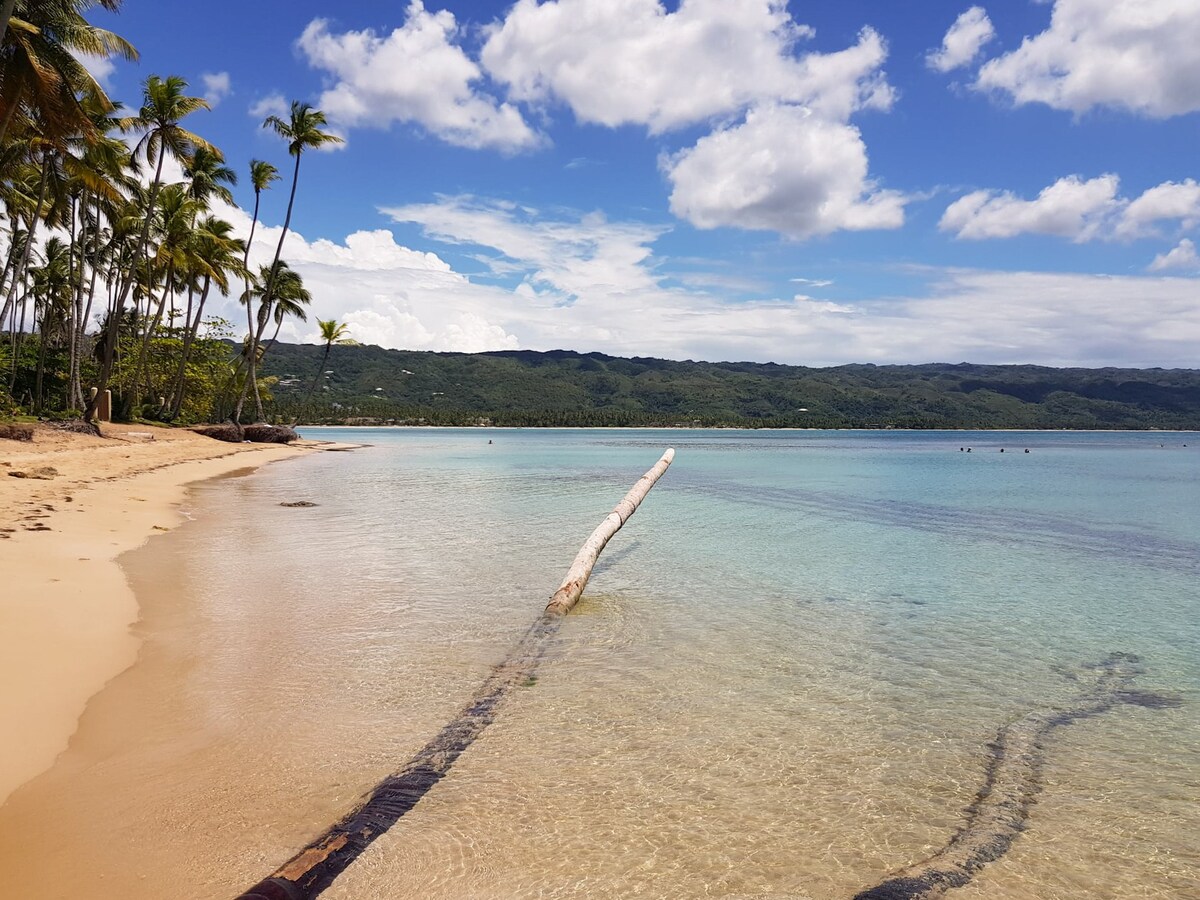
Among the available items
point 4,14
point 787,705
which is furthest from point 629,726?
point 4,14

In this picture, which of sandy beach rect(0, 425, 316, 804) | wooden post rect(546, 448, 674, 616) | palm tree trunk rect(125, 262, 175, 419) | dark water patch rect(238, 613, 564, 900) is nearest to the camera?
dark water patch rect(238, 613, 564, 900)

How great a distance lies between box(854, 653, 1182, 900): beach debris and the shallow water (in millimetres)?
79

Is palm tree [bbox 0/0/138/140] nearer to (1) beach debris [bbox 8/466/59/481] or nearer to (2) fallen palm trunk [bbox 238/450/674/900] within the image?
(1) beach debris [bbox 8/466/59/481]

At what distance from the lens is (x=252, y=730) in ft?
17.1

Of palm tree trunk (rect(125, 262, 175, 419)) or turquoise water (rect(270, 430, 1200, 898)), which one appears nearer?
turquoise water (rect(270, 430, 1200, 898))

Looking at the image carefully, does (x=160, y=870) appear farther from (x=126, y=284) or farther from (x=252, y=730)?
(x=126, y=284)

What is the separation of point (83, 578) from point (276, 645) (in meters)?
3.50

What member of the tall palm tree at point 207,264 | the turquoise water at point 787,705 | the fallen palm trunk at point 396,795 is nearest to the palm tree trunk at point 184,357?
the tall palm tree at point 207,264

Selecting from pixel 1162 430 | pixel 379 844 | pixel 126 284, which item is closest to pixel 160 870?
pixel 379 844

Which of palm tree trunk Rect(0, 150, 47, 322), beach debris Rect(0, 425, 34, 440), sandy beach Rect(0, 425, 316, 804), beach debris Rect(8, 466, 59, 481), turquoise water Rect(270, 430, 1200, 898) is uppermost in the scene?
palm tree trunk Rect(0, 150, 47, 322)

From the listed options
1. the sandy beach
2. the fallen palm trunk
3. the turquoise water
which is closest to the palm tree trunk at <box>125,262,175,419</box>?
the sandy beach

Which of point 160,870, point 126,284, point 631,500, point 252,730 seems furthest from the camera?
point 126,284

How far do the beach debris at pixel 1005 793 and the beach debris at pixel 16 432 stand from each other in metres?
28.0

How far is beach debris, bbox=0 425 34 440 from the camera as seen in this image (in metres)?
23.4
